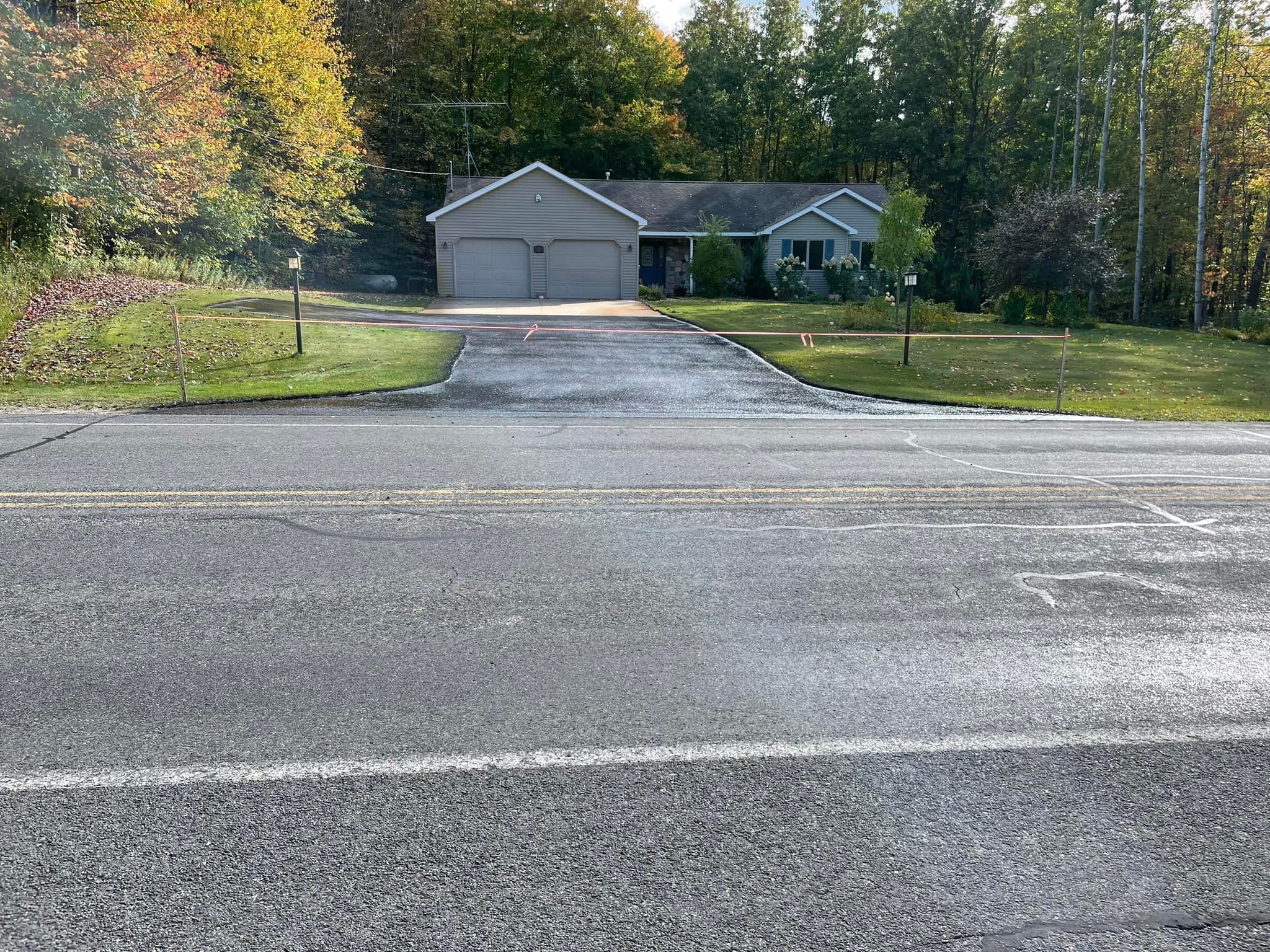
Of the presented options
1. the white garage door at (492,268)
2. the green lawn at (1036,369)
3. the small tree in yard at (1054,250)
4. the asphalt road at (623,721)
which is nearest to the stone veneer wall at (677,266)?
the white garage door at (492,268)

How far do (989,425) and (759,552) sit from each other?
866cm

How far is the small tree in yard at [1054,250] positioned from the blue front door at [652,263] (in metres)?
14.5

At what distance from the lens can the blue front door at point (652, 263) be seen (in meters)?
42.0

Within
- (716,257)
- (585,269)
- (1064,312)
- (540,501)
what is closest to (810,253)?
(716,257)

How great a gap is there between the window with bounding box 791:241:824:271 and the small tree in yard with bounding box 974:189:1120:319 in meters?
9.06

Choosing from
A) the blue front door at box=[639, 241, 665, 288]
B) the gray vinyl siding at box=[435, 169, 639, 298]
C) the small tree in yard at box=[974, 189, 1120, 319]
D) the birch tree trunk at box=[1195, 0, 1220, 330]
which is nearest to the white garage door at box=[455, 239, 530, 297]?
the gray vinyl siding at box=[435, 169, 639, 298]

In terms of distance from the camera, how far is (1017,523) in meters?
8.05

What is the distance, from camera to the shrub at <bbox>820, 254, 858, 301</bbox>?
130 ft

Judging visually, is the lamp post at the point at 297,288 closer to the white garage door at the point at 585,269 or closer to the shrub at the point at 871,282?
the white garage door at the point at 585,269

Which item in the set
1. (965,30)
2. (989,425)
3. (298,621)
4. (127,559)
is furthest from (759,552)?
(965,30)

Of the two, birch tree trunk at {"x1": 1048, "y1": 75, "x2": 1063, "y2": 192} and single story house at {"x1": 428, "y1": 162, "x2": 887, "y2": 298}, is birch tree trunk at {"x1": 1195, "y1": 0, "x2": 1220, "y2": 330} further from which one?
single story house at {"x1": 428, "y1": 162, "x2": 887, "y2": 298}

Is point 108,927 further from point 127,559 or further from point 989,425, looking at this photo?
point 989,425

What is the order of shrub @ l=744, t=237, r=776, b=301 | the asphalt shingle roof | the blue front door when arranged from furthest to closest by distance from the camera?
1. the blue front door
2. the asphalt shingle roof
3. shrub @ l=744, t=237, r=776, b=301

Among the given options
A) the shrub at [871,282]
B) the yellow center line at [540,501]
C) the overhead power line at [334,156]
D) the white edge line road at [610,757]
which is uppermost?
the overhead power line at [334,156]
